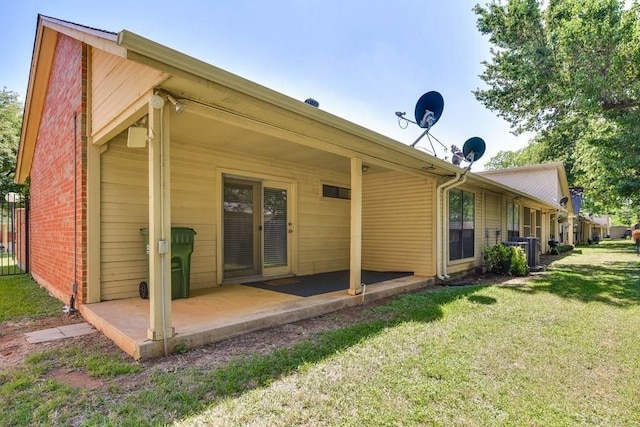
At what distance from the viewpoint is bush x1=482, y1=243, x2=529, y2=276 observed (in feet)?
27.4

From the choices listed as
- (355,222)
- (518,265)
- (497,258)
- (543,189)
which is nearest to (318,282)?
(355,222)

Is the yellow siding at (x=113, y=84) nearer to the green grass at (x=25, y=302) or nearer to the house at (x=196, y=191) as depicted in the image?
the house at (x=196, y=191)

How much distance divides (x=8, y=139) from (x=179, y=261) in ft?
58.1

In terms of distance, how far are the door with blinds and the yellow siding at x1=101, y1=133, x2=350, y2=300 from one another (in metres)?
A: 0.26

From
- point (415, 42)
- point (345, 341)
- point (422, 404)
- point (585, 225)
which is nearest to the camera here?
point (422, 404)

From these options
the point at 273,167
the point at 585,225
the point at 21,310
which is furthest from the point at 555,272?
the point at 585,225

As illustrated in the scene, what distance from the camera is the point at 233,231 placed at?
605cm

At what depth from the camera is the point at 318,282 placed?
6.25m

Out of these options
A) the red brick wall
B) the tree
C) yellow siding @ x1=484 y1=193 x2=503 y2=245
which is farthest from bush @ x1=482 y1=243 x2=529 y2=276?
the tree

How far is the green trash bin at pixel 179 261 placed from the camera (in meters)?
4.50

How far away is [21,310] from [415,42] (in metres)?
10.4

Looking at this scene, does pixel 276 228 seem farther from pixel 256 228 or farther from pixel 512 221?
pixel 512 221

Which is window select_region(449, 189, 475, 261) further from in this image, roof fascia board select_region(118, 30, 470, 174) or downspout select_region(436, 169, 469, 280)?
roof fascia board select_region(118, 30, 470, 174)

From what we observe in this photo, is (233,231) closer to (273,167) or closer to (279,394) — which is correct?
(273,167)
